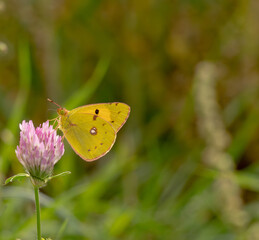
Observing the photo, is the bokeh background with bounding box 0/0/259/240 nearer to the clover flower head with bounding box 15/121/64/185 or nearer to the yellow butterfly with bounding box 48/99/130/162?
the yellow butterfly with bounding box 48/99/130/162

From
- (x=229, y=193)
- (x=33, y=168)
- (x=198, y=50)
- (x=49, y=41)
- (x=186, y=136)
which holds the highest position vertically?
(x=198, y=50)

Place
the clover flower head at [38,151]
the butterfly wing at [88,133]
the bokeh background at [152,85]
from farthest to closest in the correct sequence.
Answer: the bokeh background at [152,85], the butterfly wing at [88,133], the clover flower head at [38,151]

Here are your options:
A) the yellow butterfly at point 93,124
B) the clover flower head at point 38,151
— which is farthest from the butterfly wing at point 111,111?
the clover flower head at point 38,151

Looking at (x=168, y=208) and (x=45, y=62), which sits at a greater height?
(x=45, y=62)

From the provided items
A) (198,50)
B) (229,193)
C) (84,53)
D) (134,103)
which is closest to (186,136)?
(134,103)

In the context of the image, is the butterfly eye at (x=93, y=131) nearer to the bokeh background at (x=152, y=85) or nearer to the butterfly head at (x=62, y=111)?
the butterfly head at (x=62, y=111)

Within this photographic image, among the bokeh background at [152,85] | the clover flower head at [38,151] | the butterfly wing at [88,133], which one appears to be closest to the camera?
the clover flower head at [38,151]

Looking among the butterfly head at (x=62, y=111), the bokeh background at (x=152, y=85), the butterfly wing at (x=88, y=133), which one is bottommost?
the butterfly wing at (x=88, y=133)

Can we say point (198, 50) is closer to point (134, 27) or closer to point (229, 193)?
point (134, 27)

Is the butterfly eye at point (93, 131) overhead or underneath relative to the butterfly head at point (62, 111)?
underneath
